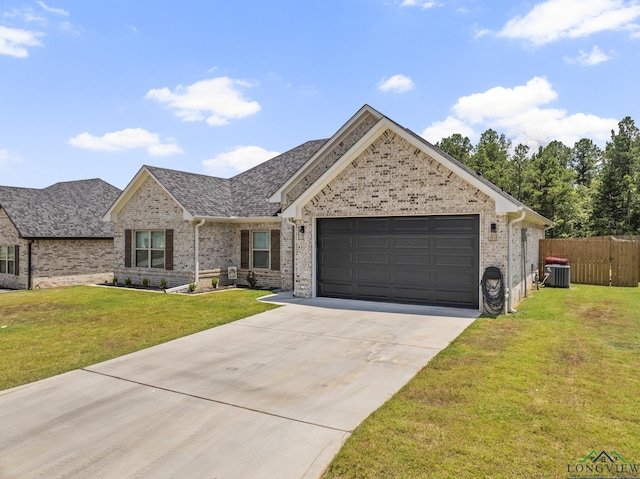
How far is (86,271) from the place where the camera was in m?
20.8

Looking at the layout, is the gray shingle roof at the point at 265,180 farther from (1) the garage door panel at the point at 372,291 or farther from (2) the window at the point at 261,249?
(1) the garage door panel at the point at 372,291

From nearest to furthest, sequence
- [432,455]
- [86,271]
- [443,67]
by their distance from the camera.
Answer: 1. [432,455]
2. [443,67]
3. [86,271]

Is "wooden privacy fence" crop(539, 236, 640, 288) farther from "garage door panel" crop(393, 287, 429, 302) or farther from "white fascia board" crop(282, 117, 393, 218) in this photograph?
"white fascia board" crop(282, 117, 393, 218)

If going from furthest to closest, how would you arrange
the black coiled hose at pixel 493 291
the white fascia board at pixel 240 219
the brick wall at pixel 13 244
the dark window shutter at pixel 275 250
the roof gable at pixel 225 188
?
the brick wall at pixel 13 244 → the roof gable at pixel 225 188 → the dark window shutter at pixel 275 250 → the white fascia board at pixel 240 219 → the black coiled hose at pixel 493 291

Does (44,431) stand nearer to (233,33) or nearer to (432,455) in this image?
(432,455)

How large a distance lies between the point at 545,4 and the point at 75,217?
22611 mm

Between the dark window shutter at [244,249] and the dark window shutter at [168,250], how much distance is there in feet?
9.72

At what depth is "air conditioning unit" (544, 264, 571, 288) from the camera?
17438mm

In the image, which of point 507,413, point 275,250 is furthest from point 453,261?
point 275,250

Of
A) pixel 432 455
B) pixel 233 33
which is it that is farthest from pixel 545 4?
pixel 432 455

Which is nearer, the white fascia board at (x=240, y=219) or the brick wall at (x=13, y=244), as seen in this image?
the white fascia board at (x=240, y=219)

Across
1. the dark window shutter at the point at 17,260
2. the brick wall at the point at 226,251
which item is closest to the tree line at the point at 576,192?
the brick wall at the point at 226,251

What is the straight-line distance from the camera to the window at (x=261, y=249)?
17.2 meters

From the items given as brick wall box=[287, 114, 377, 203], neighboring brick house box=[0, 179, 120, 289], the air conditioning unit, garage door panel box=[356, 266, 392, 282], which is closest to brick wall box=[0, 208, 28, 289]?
neighboring brick house box=[0, 179, 120, 289]
